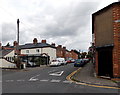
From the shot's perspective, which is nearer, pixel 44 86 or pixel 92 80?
pixel 44 86

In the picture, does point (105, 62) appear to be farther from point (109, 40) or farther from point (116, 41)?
point (116, 41)

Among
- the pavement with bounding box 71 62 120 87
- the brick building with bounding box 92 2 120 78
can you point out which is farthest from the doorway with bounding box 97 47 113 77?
the pavement with bounding box 71 62 120 87

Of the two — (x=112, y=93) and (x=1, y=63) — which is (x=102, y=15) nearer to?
(x=112, y=93)

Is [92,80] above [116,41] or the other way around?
the other way around

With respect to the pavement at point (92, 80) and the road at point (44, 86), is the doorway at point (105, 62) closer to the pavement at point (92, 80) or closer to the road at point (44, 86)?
the pavement at point (92, 80)

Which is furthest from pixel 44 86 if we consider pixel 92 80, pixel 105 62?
pixel 105 62

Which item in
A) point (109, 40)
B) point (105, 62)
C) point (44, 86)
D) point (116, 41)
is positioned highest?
point (109, 40)

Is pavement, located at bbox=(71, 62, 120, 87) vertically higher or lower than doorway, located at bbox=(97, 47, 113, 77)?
lower

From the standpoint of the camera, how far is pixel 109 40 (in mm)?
11609

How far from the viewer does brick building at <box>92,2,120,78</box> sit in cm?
1088

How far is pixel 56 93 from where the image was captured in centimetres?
706

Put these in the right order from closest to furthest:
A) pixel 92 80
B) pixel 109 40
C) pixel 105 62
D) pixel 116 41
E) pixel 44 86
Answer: pixel 44 86 → pixel 92 80 → pixel 116 41 → pixel 109 40 → pixel 105 62

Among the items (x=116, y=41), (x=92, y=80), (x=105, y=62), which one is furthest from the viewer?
(x=105, y=62)

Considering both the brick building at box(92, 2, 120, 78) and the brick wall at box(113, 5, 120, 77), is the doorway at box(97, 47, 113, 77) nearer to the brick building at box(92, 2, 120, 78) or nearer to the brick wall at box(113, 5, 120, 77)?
the brick building at box(92, 2, 120, 78)
